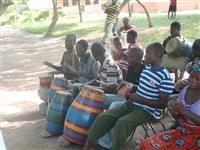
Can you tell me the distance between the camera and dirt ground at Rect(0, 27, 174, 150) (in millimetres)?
5583

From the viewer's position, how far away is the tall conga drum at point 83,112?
486cm

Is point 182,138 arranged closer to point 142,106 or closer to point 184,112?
point 184,112

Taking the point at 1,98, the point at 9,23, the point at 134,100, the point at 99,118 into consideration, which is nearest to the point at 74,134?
the point at 99,118

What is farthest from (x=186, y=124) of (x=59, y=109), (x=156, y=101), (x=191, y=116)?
(x=59, y=109)

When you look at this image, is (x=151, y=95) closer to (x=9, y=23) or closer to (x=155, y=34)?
(x=155, y=34)

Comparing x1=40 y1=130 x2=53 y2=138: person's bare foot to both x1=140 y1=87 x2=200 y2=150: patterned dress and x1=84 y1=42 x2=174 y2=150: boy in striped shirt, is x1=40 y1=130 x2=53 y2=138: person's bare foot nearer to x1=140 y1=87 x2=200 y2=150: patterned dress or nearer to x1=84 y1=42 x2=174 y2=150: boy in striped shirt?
x1=84 y1=42 x2=174 y2=150: boy in striped shirt

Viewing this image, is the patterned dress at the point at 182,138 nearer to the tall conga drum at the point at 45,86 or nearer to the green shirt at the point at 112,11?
the tall conga drum at the point at 45,86

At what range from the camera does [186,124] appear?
3.54 metres

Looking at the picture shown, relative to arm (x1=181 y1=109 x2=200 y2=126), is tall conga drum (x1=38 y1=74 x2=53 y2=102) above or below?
below

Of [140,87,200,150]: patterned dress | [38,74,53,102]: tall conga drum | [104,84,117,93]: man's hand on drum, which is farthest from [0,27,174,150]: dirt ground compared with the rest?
[140,87,200,150]: patterned dress

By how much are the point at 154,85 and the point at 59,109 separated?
1.61m

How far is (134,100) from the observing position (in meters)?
4.36

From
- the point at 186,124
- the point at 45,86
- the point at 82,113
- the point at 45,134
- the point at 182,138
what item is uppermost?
the point at 186,124

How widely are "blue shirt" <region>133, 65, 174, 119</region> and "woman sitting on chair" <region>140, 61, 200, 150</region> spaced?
1.87 ft
